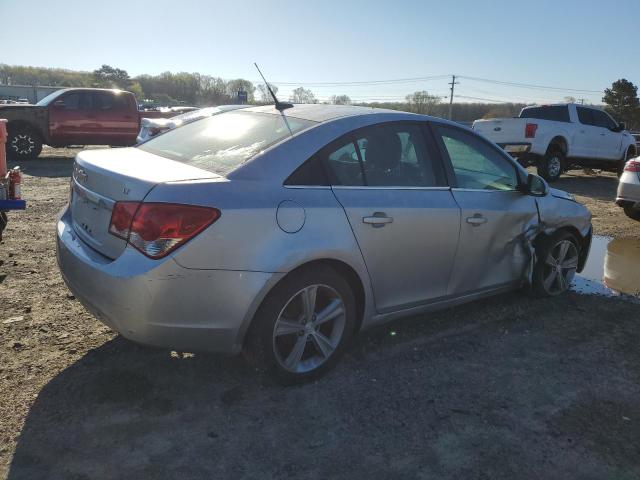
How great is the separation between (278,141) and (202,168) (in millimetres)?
471

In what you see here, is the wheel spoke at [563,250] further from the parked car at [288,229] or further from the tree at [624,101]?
the tree at [624,101]

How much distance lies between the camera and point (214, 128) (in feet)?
12.3

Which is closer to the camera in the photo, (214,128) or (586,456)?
(586,456)

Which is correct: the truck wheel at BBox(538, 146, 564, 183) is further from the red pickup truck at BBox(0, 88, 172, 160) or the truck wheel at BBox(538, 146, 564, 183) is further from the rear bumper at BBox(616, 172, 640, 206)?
the red pickup truck at BBox(0, 88, 172, 160)

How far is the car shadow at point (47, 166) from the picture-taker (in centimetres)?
1220

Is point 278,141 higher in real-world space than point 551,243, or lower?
higher

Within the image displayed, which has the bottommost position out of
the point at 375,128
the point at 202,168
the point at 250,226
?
the point at 250,226

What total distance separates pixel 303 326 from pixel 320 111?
1466mm

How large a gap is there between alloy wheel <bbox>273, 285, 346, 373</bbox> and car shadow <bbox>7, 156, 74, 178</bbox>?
1032cm

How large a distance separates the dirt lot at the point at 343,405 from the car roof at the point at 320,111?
1.59 m

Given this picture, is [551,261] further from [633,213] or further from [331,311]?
[633,213]

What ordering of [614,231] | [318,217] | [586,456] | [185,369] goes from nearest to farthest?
1. [586,456]
2. [318,217]
3. [185,369]
4. [614,231]

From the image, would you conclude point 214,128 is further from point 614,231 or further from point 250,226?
point 614,231

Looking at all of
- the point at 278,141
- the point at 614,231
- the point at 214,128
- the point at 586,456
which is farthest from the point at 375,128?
the point at 614,231
